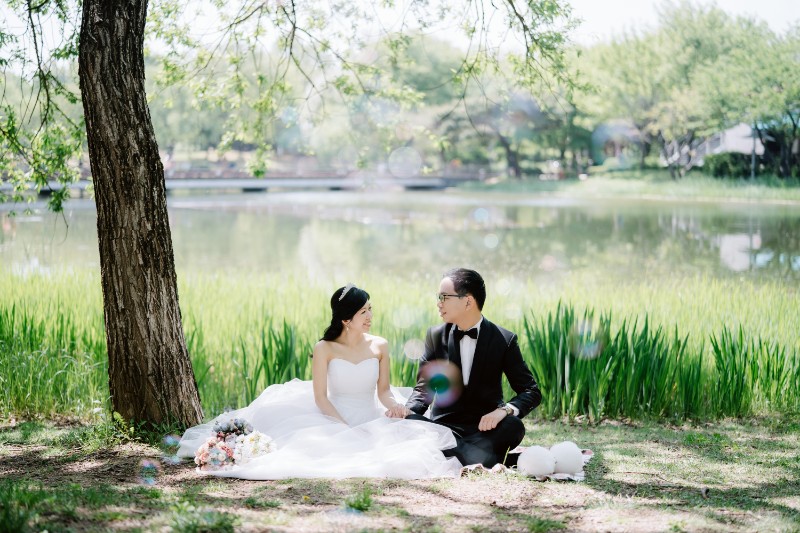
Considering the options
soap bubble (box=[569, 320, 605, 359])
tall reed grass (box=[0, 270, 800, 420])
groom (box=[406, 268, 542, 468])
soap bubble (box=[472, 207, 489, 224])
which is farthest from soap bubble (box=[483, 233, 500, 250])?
groom (box=[406, 268, 542, 468])

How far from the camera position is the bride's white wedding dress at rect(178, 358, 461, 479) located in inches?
163

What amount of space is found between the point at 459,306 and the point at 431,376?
48 cm

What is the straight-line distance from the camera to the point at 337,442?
439cm

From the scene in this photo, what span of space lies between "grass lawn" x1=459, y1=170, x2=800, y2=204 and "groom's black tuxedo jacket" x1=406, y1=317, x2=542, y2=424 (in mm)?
31454

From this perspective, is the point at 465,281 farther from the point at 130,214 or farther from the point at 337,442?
the point at 130,214

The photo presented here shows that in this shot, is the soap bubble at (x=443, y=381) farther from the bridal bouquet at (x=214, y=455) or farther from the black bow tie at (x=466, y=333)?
the bridal bouquet at (x=214, y=455)

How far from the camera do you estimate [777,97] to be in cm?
3241

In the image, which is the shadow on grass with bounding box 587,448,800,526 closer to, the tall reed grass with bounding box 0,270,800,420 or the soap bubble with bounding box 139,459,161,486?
the tall reed grass with bounding box 0,270,800,420

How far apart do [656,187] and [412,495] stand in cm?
3868

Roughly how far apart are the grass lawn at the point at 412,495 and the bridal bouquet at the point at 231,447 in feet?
Answer: 0.40

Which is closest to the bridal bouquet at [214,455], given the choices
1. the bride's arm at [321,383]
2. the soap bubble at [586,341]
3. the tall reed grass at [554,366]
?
the bride's arm at [321,383]

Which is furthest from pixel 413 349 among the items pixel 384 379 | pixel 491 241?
pixel 491 241

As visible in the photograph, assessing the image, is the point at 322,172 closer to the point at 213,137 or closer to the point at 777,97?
the point at 213,137

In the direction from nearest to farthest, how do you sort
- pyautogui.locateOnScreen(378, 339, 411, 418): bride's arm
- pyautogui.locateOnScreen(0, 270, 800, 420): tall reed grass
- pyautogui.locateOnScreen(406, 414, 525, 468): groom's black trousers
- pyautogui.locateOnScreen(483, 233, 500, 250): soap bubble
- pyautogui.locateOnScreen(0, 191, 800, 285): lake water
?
pyautogui.locateOnScreen(406, 414, 525, 468): groom's black trousers < pyautogui.locateOnScreen(378, 339, 411, 418): bride's arm < pyautogui.locateOnScreen(0, 270, 800, 420): tall reed grass < pyautogui.locateOnScreen(0, 191, 800, 285): lake water < pyautogui.locateOnScreen(483, 233, 500, 250): soap bubble
